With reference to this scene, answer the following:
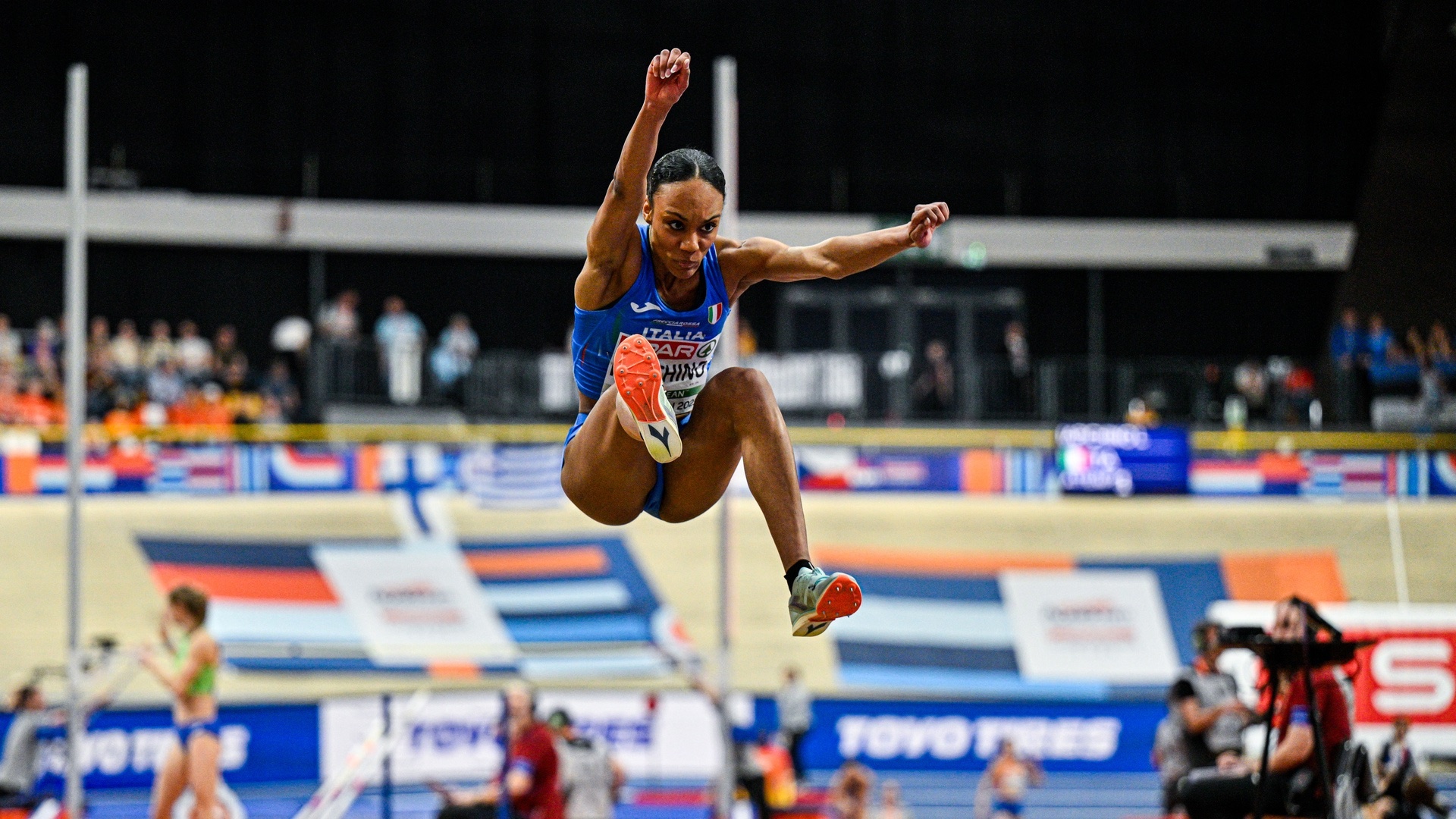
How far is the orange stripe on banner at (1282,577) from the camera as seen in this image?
13992 millimetres

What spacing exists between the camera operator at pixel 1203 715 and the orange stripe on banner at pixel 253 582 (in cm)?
947

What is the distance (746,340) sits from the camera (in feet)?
73.4

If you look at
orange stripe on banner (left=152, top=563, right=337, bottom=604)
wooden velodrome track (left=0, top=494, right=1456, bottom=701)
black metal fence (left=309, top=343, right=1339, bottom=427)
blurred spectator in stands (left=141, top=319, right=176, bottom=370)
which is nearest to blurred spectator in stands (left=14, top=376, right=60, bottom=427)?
wooden velodrome track (left=0, top=494, right=1456, bottom=701)

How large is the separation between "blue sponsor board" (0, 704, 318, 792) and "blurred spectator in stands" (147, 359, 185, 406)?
23.6ft

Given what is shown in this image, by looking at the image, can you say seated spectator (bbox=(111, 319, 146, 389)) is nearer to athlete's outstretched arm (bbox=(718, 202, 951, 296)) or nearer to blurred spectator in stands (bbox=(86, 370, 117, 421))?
blurred spectator in stands (bbox=(86, 370, 117, 421))

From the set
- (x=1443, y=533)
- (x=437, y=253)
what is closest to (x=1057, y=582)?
(x=1443, y=533)

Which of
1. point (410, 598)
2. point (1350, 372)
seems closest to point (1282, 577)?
point (1350, 372)

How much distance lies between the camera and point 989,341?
2484cm

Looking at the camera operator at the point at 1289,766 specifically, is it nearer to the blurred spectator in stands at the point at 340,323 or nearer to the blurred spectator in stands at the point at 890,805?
the blurred spectator in stands at the point at 890,805

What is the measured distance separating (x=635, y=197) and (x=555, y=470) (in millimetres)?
14244

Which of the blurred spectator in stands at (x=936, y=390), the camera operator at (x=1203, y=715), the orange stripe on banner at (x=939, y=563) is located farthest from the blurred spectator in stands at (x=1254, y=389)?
the camera operator at (x=1203, y=715)

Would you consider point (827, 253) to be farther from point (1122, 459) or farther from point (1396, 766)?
point (1122, 459)

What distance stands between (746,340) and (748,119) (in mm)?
4069

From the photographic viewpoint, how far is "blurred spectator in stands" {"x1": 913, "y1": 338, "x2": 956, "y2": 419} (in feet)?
67.8
